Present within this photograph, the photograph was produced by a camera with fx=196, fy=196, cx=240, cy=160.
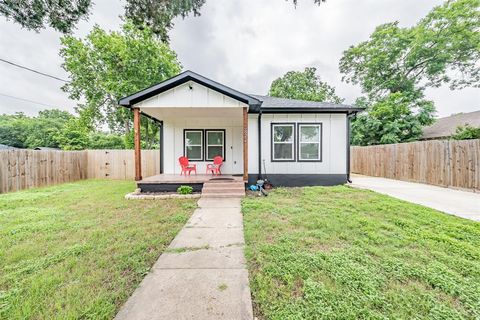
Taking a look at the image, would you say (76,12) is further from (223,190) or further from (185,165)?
(185,165)

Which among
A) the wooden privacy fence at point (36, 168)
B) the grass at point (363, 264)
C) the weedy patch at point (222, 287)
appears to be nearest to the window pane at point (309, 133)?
the grass at point (363, 264)

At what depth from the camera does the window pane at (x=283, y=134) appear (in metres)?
7.88

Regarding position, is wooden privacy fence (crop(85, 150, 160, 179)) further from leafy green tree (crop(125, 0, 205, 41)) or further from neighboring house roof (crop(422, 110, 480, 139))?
neighboring house roof (crop(422, 110, 480, 139))

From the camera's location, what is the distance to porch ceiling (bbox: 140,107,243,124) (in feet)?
23.4

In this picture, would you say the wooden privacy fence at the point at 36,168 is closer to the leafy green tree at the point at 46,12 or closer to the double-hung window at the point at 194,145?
the double-hung window at the point at 194,145

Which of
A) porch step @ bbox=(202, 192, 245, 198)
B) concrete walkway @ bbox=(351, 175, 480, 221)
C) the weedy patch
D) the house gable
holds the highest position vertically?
the house gable

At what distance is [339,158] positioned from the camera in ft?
25.7

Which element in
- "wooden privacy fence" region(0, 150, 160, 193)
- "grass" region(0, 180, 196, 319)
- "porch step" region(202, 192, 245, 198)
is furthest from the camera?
"wooden privacy fence" region(0, 150, 160, 193)

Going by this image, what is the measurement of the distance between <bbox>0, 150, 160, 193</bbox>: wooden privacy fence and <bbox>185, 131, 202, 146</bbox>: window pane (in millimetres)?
3806

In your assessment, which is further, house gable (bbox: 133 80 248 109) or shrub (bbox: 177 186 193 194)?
house gable (bbox: 133 80 248 109)

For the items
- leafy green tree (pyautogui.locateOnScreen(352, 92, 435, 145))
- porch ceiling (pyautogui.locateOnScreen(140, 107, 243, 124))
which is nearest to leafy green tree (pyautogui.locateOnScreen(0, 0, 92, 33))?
porch ceiling (pyautogui.locateOnScreen(140, 107, 243, 124))

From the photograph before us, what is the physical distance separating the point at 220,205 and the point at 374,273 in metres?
3.69

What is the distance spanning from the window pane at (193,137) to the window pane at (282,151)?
3.52m

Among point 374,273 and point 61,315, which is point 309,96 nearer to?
point 374,273
